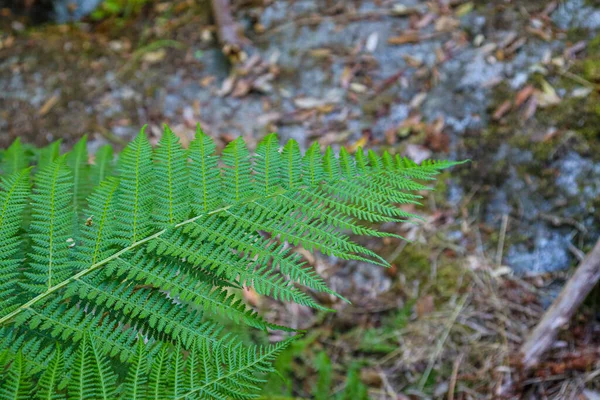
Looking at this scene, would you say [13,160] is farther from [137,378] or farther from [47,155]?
[137,378]

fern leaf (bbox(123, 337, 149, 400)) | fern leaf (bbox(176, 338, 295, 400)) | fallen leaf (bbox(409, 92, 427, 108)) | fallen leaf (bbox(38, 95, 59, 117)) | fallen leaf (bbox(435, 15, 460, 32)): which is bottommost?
fallen leaf (bbox(409, 92, 427, 108))

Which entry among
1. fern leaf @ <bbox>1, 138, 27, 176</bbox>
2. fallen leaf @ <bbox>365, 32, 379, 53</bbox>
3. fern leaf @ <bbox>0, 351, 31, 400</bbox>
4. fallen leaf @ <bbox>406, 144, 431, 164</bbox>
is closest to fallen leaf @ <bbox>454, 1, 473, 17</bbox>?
fallen leaf @ <bbox>365, 32, 379, 53</bbox>

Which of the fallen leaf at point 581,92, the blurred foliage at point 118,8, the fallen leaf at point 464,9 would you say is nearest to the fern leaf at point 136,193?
the fallen leaf at point 581,92

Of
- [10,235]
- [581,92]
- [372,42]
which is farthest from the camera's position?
[372,42]

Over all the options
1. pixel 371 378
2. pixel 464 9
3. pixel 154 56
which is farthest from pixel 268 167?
pixel 154 56

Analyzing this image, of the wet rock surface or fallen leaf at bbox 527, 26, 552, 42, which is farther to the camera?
fallen leaf at bbox 527, 26, 552, 42

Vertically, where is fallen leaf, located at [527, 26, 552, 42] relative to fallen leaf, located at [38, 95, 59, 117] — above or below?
above

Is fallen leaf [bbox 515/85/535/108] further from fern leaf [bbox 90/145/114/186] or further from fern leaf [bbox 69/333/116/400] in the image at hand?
fern leaf [bbox 69/333/116/400]

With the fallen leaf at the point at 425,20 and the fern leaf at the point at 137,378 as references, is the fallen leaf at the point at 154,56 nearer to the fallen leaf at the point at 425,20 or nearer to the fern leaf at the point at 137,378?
the fallen leaf at the point at 425,20
